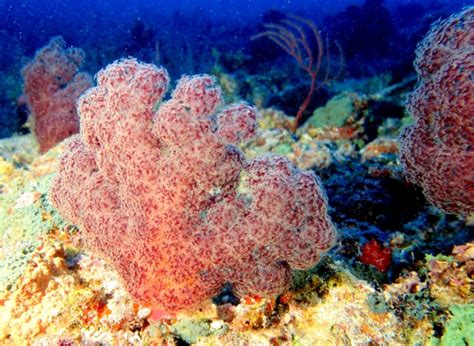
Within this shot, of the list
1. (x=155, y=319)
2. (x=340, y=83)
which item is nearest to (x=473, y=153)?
(x=155, y=319)

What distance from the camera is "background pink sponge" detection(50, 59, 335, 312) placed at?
224 cm

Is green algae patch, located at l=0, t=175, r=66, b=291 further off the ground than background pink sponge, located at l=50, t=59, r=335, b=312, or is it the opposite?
Result: background pink sponge, located at l=50, t=59, r=335, b=312

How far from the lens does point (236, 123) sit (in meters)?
2.26

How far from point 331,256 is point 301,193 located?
1.19 m

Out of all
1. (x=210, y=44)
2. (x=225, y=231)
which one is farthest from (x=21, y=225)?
(x=210, y=44)

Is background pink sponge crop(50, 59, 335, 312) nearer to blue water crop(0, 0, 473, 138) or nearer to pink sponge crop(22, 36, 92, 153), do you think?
pink sponge crop(22, 36, 92, 153)

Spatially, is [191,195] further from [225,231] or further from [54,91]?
[54,91]

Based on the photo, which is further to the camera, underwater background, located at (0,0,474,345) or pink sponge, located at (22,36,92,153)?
pink sponge, located at (22,36,92,153)

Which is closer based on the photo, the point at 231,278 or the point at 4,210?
the point at 231,278

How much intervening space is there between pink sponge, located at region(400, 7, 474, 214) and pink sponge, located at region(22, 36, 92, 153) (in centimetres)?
600

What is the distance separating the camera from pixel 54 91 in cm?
705

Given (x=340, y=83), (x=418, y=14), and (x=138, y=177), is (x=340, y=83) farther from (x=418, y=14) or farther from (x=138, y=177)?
(x=418, y=14)

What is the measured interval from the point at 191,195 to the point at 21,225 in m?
2.42

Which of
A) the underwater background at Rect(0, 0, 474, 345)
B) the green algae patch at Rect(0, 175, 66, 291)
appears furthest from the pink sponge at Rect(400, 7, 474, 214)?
the green algae patch at Rect(0, 175, 66, 291)
